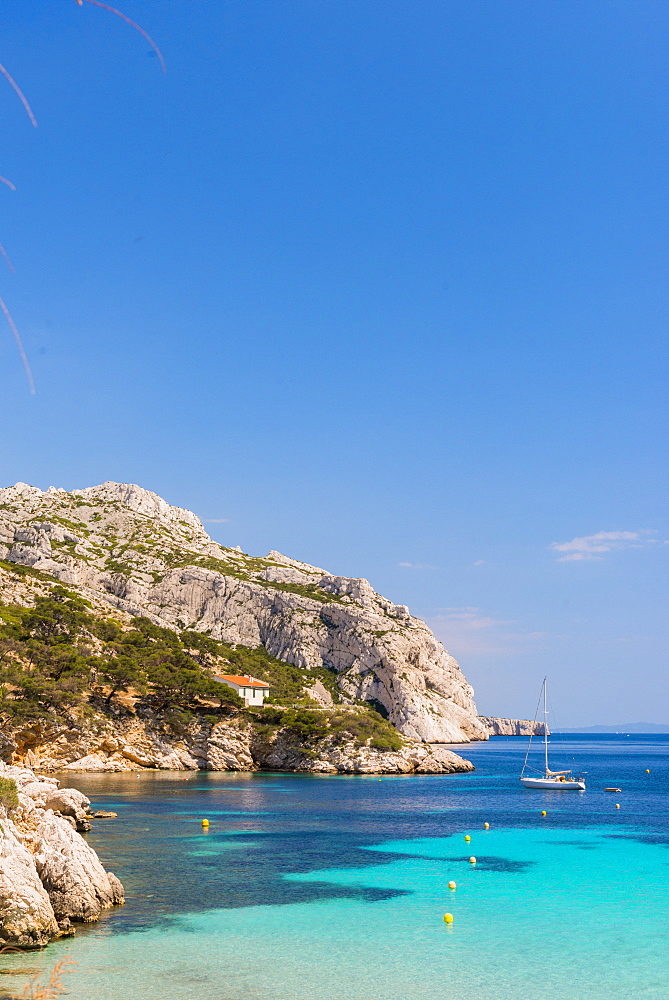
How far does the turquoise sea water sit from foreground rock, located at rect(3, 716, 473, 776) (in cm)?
2376

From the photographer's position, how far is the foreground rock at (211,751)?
79.7 metres

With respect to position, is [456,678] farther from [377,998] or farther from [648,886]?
[377,998]

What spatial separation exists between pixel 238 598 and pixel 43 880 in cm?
13254

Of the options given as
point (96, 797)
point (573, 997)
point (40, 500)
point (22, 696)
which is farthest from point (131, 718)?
point (40, 500)

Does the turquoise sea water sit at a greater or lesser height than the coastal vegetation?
lesser

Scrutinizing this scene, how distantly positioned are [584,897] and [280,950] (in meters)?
15.6

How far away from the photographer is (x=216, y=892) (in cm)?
3000

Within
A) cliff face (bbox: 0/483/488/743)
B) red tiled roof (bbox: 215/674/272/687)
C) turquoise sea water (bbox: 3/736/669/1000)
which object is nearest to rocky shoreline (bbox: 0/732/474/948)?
turquoise sea water (bbox: 3/736/669/1000)

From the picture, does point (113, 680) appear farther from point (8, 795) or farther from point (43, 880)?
point (43, 880)

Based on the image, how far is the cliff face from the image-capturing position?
143m

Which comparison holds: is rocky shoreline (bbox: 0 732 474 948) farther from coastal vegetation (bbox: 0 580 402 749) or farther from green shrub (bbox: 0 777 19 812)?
coastal vegetation (bbox: 0 580 402 749)

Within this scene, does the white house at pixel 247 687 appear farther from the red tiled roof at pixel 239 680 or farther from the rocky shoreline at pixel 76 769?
the rocky shoreline at pixel 76 769

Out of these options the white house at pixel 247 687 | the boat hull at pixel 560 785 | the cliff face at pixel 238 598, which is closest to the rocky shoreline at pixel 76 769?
the white house at pixel 247 687

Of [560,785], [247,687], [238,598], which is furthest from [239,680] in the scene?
[238,598]
